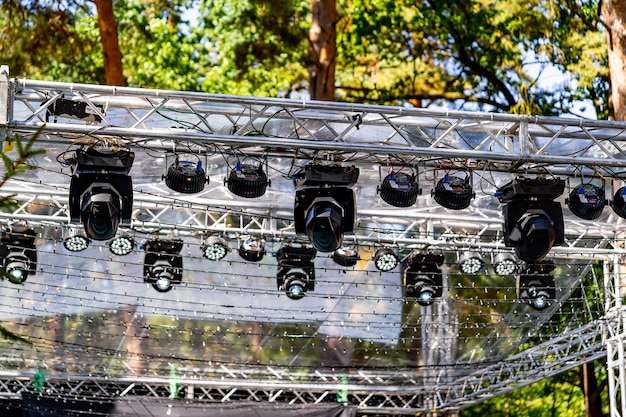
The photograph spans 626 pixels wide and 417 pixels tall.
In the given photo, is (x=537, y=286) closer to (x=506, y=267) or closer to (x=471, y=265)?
(x=506, y=267)

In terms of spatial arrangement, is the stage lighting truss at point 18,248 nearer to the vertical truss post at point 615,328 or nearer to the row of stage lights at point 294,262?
the row of stage lights at point 294,262

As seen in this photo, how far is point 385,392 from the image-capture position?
11000 millimetres

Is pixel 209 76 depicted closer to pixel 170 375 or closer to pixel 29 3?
pixel 29 3

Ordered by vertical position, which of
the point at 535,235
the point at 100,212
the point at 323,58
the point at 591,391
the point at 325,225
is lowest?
the point at 100,212

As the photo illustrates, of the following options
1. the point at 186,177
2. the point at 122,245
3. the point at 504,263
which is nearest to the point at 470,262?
the point at 504,263

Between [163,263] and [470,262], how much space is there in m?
2.85

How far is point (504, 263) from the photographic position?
889 cm

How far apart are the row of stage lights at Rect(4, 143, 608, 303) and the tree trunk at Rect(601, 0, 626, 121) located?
10.3 ft

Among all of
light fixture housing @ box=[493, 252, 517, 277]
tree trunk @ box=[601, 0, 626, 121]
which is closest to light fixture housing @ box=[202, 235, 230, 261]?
light fixture housing @ box=[493, 252, 517, 277]

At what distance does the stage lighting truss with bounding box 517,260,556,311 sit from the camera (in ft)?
30.1

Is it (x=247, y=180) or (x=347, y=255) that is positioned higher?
(x=347, y=255)

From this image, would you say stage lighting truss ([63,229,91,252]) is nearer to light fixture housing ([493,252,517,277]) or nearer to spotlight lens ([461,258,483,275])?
spotlight lens ([461,258,483,275])

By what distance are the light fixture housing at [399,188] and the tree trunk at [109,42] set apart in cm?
507

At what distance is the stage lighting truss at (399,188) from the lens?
6.84 metres
